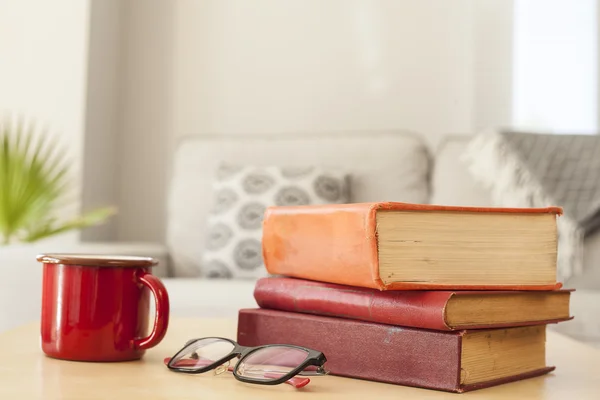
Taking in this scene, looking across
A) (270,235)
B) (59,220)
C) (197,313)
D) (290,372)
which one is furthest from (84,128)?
(290,372)

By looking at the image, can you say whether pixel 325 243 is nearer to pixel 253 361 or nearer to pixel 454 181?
pixel 253 361

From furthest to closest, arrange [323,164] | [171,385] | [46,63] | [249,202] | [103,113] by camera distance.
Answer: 1. [103,113]
2. [46,63]
3. [323,164]
4. [249,202]
5. [171,385]

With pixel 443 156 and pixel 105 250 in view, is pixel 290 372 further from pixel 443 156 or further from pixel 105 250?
pixel 443 156

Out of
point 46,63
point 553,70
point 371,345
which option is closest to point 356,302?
point 371,345

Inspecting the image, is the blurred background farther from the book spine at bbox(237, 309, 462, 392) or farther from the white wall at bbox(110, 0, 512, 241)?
the book spine at bbox(237, 309, 462, 392)

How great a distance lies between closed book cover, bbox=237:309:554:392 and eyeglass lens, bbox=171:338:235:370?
0.20ft

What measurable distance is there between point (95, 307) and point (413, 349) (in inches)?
12.3

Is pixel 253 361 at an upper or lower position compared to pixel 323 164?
lower

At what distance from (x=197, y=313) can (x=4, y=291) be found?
1.67 feet

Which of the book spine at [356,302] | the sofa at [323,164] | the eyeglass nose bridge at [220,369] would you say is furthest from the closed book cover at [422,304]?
the sofa at [323,164]

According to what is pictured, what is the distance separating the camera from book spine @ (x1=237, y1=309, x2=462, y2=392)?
2.00 feet

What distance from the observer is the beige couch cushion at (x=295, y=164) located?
235cm

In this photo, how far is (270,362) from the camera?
64cm

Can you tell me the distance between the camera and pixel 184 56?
3041mm
